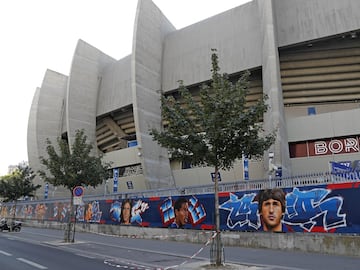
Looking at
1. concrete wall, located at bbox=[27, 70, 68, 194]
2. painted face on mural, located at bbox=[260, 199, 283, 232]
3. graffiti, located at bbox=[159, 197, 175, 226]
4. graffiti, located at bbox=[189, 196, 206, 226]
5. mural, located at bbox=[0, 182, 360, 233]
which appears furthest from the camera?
concrete wall, located at bbox=[27, 70, 68, 194]

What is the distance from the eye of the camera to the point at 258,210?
15297 mm

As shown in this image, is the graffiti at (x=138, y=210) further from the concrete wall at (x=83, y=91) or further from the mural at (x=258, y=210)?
the concrete wall at (x=83, y=91)

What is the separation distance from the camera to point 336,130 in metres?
25.7

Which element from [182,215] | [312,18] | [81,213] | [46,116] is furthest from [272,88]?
[46,116]

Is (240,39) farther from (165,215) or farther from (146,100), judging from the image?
(165,215)

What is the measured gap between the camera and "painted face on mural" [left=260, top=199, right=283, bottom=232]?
14.4m

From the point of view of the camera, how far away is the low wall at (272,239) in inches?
470

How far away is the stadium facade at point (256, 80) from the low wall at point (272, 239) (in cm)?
913

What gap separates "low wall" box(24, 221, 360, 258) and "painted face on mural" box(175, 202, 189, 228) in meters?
0.45

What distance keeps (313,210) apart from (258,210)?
2.66 metres

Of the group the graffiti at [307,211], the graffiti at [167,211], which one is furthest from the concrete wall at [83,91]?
the graffiti at [307,211]

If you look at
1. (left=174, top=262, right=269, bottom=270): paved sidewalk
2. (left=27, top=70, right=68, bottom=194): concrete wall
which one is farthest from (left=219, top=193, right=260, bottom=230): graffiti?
(left=27, top=70, right=68, bottom=194): concrete wall

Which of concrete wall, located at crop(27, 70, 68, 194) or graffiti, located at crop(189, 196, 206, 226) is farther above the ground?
concrete wall, located at crop(27, 70, 68, 194)

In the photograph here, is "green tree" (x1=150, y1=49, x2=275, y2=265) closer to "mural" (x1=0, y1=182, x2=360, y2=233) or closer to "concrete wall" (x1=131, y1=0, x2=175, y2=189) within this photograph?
"mural" (x1=0, y1=182, x2=360, y2=233)
